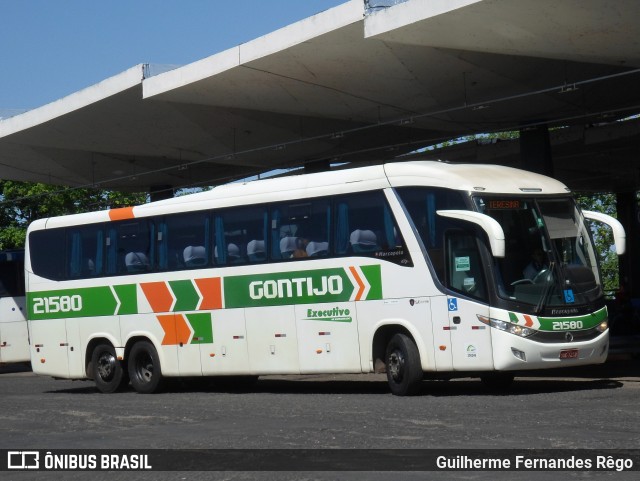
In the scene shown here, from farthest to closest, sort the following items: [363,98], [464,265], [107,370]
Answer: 1. [363,98]
2. [107,370]
3. [464,265]

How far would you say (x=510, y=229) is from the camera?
17.2m

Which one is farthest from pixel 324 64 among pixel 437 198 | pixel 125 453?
pixel 125 453

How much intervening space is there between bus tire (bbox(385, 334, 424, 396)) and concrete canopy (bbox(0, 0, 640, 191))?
5.73 meters

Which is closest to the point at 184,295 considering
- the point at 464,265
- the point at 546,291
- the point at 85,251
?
the point at 85,251

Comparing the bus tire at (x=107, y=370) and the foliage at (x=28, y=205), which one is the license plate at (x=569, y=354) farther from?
the foliage at (x=28, y=205)

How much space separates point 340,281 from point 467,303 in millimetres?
2299

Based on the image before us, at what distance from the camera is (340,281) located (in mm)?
18516

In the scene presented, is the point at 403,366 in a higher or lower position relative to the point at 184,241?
lower

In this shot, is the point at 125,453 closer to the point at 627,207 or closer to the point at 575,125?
the point at 575,125

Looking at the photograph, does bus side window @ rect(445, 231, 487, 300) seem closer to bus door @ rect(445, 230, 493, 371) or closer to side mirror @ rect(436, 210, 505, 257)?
bus door @ rect(445, 230, 493, 371)

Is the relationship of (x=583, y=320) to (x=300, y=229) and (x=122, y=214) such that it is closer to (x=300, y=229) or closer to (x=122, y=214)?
(x=300, y=229)

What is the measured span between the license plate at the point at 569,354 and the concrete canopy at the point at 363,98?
5760mm

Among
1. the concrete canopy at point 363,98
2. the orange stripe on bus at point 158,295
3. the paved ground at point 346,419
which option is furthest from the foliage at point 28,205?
the paved ground at point 346,419
